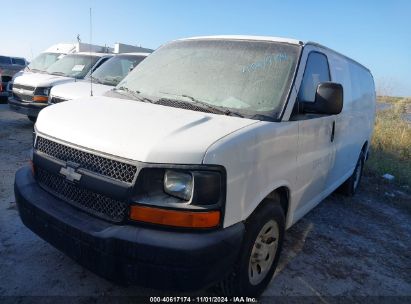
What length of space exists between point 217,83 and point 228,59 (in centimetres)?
32

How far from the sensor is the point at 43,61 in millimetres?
11070

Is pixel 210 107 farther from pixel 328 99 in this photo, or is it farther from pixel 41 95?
pixel 41 95

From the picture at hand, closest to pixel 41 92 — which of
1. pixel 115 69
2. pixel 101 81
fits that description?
pixel 101 81

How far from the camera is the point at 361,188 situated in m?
6.86

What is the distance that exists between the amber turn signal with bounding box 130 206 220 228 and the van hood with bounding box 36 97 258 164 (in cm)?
29

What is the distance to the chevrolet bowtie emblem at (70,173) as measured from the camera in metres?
2.41

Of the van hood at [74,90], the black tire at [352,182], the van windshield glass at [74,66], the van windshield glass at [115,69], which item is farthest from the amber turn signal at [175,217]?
the van windshield glass at [74,66]

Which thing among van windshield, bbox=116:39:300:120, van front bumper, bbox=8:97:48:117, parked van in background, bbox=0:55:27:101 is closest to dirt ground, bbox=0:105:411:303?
van windshield, bbox=116:39:300:120

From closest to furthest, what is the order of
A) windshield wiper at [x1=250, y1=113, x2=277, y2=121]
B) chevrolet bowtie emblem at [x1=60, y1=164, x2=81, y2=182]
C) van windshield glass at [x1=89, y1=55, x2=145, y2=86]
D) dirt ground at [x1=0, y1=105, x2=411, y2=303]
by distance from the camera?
chevrolet bowtie emblem at [x1=60, y1=164, x2=81, y2=182] → windshield wiper at [x1=250, y1=113, x2=277, y2=121] → dirt ground at [x1=0, y1=105, x2=411, y2=303] → van windshield glass at [x1=89, y1=55, x2=145, y2=86]

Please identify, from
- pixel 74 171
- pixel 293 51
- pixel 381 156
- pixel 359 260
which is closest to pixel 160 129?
pixel 74 171

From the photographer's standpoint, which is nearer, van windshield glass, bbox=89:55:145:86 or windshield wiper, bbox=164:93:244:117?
windshield wiper, bbox=164:93:244:117

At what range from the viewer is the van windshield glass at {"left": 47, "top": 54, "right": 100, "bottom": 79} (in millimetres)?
8992

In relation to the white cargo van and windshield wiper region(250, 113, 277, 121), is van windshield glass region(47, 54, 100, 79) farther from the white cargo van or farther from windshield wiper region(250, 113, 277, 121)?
windshield wiper region(250, 113, 277, 121)

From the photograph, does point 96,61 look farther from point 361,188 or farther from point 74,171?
point 74,171
